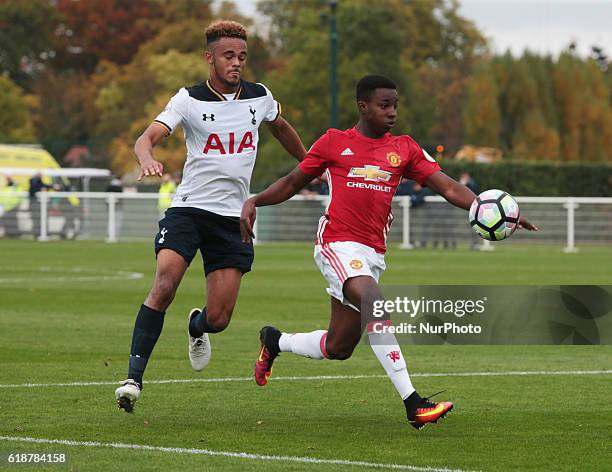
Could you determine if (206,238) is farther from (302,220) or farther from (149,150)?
(302,220)

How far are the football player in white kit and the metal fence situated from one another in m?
27.8

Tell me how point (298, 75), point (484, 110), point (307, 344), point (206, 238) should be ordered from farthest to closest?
1. point (298, 75)
2. point (484, 110)
3. point (206, 238)
4. point (307, 344)

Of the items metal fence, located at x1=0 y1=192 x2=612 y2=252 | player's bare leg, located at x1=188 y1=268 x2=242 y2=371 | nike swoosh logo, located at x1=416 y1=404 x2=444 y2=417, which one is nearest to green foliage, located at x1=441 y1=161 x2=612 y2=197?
metal fence, located at x1=0 y1=192 x2=612 y2=252

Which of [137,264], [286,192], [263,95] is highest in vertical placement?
[263,95]

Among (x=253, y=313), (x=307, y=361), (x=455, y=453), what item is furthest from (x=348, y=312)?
(x=253, y=313)

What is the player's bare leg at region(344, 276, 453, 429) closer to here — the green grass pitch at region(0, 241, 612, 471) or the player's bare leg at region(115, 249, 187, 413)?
the green grass pitch at region(0, 241, 612, 471)

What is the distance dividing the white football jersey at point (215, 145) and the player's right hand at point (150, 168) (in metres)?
0.74

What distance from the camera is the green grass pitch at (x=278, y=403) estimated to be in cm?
796

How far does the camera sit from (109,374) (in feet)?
38.7

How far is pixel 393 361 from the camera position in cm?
886

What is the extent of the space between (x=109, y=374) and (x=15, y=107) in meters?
74.6

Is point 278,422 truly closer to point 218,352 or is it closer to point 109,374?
point 109,374

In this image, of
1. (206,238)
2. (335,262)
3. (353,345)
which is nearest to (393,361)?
(353,345)

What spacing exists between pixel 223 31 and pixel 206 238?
142 cm
